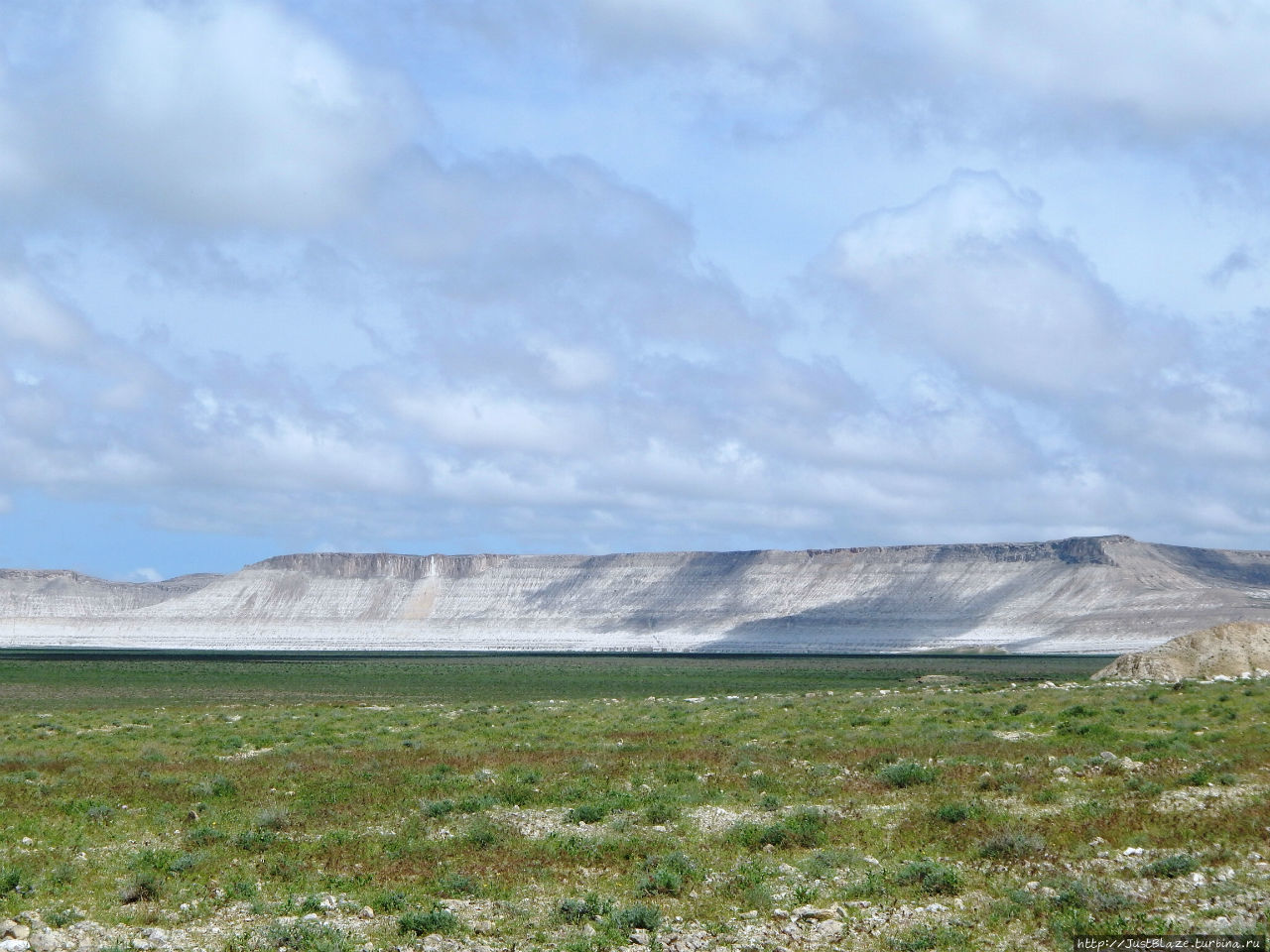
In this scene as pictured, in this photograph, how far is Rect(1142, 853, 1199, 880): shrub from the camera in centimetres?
1352

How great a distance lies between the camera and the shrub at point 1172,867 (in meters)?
13.5

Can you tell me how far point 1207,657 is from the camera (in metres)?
44.2

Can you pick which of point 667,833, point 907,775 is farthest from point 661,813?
point 907,775

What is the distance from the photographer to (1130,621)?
600 feet

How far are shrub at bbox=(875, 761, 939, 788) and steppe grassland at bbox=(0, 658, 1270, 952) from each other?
2.5 inches

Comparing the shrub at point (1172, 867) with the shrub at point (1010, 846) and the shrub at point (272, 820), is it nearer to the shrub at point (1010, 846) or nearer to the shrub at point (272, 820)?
the shrub at point (1010, 846)

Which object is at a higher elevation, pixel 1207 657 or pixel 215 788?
pixel 1207 657

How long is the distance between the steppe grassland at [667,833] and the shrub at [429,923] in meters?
0.03

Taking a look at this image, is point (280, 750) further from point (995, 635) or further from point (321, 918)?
point (995, 635)

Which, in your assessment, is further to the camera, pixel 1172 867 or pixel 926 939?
pixel 1172 867

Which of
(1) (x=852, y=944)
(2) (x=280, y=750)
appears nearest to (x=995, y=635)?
(2) (x=280, y=750)

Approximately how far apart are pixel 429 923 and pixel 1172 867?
26.2 feet

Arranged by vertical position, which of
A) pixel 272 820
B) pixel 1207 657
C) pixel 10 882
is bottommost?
pixel 10 882

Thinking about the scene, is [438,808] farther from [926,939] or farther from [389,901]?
[926,939]
